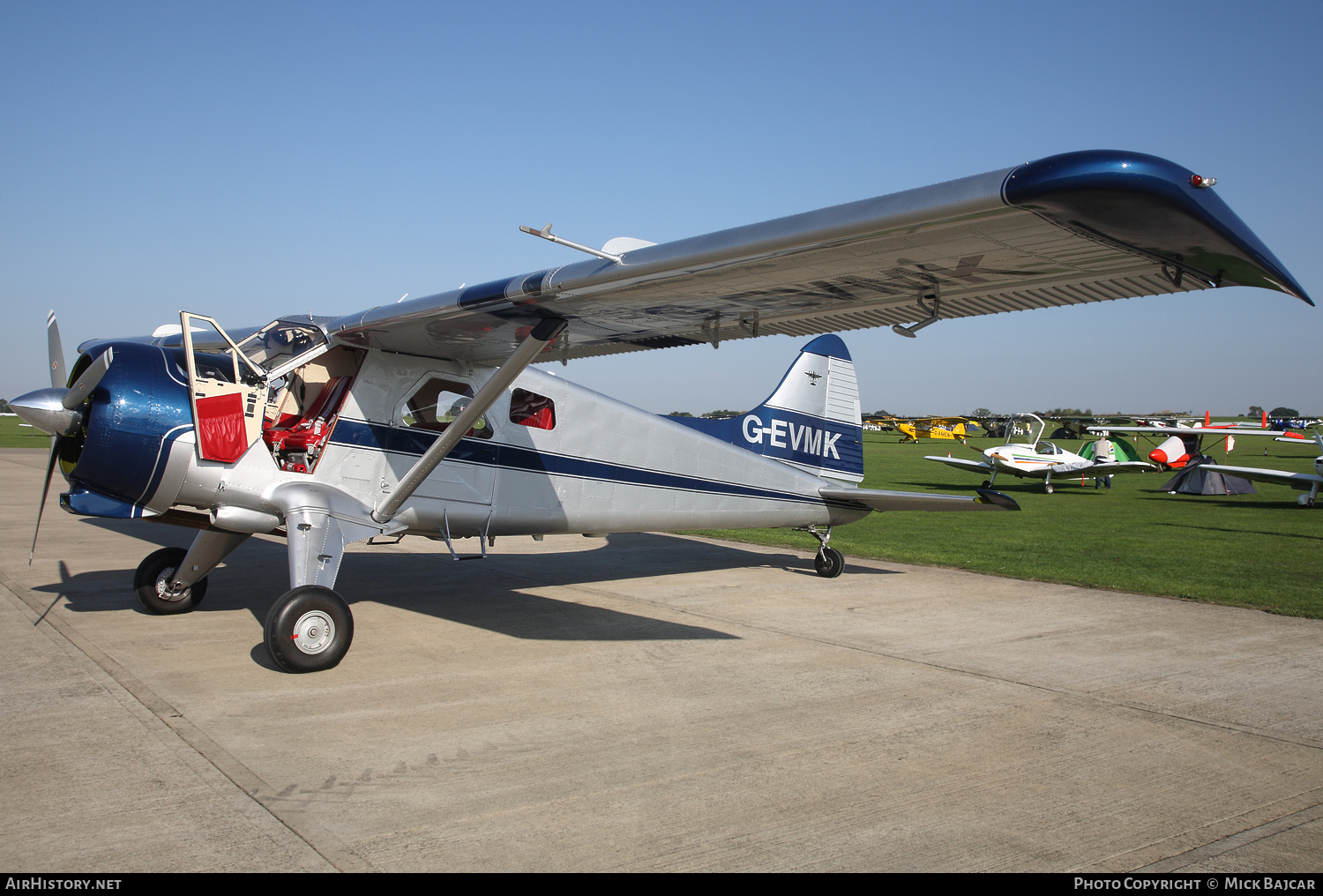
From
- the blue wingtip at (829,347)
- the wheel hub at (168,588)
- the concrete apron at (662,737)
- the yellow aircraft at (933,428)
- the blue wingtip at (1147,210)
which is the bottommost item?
the concrete apron at (662,737)

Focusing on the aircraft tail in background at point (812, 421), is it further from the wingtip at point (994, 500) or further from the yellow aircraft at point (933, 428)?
the yellow aircraft at point (933, 428)

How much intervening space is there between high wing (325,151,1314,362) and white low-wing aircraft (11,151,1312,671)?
0.01 meters

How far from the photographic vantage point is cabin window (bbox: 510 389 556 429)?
732 cm

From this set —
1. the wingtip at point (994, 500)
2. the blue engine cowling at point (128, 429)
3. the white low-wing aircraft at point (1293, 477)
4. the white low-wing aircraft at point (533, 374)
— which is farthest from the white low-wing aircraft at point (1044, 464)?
the blue engine cowling at point (128, 429)

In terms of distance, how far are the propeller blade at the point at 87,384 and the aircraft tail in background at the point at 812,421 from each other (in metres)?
5.74

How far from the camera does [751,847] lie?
3.10 m

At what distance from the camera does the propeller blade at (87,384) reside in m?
5.38

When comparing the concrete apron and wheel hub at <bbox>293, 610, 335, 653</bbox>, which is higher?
wheel hub at <bbox>293, 610, 335, 653</bbox>

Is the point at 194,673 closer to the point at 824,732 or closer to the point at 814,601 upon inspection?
the point at 824,732

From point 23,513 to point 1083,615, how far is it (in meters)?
16.5

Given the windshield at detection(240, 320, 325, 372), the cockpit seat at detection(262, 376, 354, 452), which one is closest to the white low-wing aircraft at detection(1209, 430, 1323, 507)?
the cockpit seat at detection(262, 376, 354, 452)

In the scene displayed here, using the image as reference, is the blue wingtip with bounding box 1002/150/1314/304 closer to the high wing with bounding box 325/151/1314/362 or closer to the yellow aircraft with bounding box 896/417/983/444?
the high wing with bounding box 325/151/1314/362

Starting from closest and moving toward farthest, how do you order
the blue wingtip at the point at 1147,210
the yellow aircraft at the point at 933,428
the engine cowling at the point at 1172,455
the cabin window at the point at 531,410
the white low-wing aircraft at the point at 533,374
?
the blue wingtip at the point at 1147,210, the white low-wing aircraft at the point at 533,374, the cabin window at the point at 531,410, the engine cowling at the point at 1172,455, the yellow aircraft at the point at 933,428

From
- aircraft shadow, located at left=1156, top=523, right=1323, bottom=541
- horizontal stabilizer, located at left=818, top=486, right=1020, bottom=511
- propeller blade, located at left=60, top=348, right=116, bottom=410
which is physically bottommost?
aircraft shadow, located at left=1156, top=523, right=1323, bottom=541
